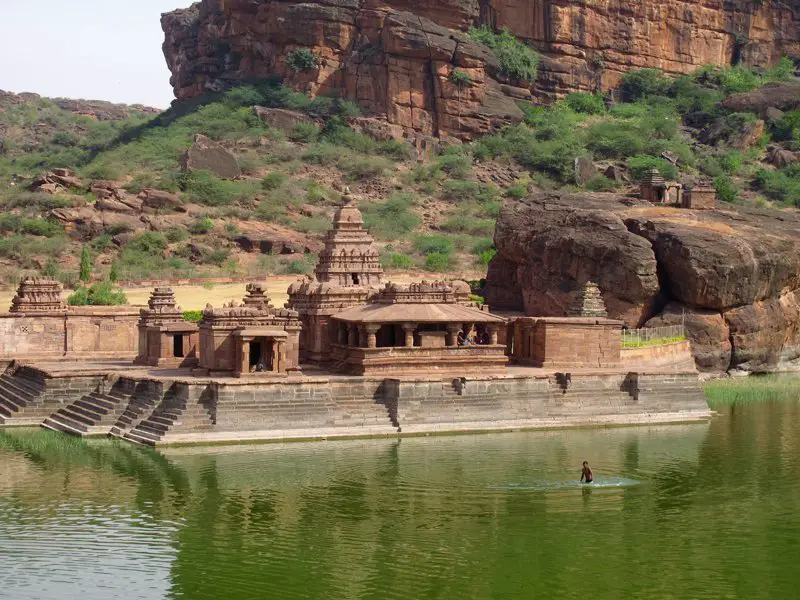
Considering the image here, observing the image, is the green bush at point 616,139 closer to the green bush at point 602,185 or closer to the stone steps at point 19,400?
the green bush at point 602,185

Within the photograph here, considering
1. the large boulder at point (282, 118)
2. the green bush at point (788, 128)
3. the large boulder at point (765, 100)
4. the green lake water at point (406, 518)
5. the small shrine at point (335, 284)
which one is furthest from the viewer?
the large boulder at point (765, 100)

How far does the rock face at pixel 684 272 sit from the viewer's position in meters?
49.8

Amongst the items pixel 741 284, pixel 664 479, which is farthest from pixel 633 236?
pixel 664 479

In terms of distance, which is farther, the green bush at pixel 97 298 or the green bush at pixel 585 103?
the green bush at pixel 585 103

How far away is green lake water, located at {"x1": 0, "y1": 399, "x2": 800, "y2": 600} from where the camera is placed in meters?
24.3

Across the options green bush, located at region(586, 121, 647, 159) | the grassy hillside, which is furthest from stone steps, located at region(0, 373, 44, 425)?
green bush, located at region(586, 121, 647, 159)

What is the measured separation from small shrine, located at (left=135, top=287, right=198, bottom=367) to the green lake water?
235 inches

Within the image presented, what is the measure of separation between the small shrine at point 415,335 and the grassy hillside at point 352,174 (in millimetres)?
25759

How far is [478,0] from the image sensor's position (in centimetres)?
9638

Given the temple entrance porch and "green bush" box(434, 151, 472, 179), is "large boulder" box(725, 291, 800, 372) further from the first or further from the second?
"green bush" box(434, 151, 472, 179)

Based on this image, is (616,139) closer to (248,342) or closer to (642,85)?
(642,85)

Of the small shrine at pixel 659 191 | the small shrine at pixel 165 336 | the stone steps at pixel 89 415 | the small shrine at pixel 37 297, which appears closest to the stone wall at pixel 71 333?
the small shrine at pixel 37 297

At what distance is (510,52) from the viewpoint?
94312 millimetres

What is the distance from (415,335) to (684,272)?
42.5 feet
